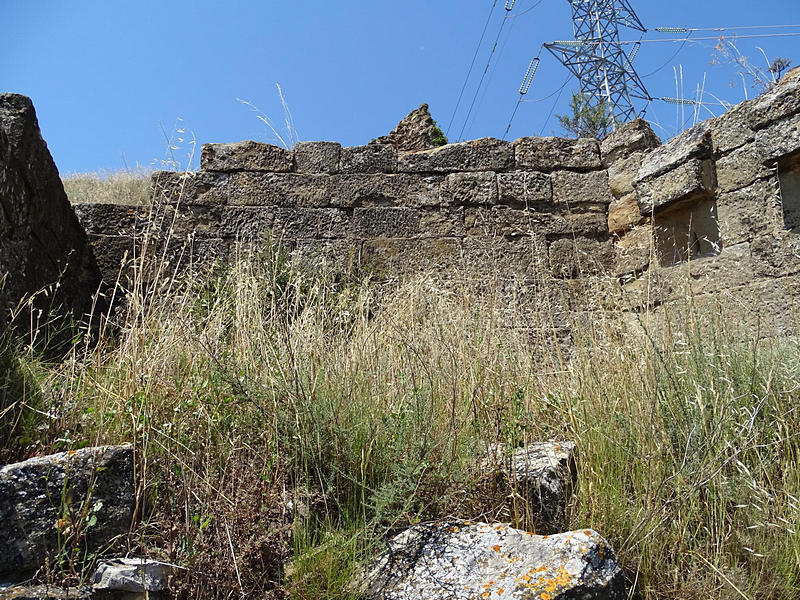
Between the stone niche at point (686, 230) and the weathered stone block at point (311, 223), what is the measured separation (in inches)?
102

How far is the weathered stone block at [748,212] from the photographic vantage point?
4391 millimetres

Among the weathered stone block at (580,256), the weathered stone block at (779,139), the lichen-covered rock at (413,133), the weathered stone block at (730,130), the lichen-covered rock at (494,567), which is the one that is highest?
the lichen-covered rock at (413,133)

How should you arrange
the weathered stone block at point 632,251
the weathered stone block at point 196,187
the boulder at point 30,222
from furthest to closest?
the weathered stone block at point 196,187, the weathered stone block at point 632,251, the boulder at point 30,222

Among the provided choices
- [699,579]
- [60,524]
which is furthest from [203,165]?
[699,579]

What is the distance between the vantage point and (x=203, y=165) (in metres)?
5.77

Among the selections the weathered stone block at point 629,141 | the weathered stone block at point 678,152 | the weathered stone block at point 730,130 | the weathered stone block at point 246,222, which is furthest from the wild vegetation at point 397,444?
the weathered stone block at point 629,141

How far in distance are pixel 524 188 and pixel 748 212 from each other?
6.07 ft

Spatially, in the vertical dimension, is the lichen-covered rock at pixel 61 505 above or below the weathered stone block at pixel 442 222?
below

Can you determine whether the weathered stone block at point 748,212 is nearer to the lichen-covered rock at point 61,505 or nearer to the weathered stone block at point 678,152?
the weathered stone block at point 678,152

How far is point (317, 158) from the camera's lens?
584 cm

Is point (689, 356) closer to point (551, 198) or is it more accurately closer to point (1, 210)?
point (551, 198)

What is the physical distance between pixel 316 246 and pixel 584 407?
3.21 metres

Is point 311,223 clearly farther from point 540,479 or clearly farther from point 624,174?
point 540,479

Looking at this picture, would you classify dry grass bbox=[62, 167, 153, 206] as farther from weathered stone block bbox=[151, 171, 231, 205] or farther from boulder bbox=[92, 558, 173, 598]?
boulder bbox=[92, 558, 173, 598]
